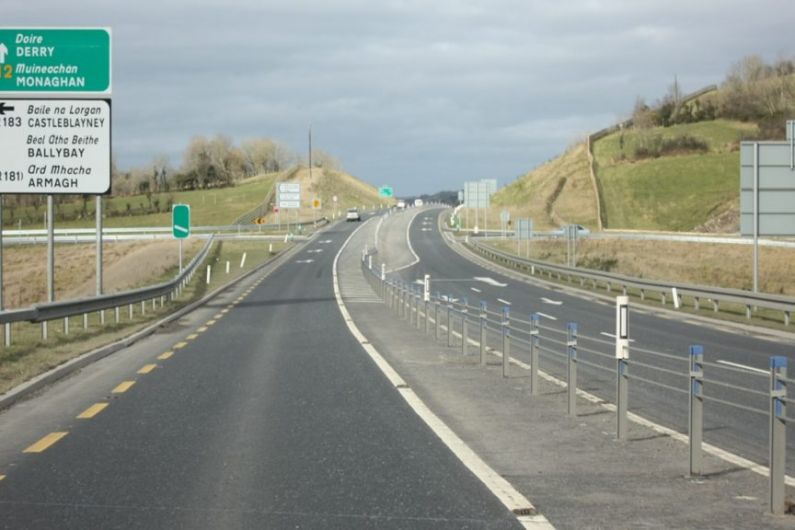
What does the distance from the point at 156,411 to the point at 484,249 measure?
6334cm

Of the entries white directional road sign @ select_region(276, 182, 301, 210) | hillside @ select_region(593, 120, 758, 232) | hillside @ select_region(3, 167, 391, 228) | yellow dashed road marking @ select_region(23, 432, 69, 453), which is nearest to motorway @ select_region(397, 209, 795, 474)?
yellow dashed road marking @ select_region(23, 432, 69, 453)

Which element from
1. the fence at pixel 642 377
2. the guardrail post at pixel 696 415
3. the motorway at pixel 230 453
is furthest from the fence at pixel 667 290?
the guardrail post at pixel 696 415

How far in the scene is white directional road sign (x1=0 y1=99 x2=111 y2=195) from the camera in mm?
23984

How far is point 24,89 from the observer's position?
2425 cm

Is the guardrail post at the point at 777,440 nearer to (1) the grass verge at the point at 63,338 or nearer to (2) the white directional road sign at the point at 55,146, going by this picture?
(1) the grass verge at the point at 63,338

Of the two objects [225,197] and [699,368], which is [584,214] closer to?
[225,197]

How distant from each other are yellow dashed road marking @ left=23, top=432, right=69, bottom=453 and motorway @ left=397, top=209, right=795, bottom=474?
18.2ft

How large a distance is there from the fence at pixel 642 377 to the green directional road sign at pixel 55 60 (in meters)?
9.55

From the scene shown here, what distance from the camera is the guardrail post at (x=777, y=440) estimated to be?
7.05m

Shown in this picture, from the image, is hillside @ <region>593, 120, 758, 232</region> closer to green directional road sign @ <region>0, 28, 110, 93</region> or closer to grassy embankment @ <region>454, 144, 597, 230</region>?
grassy embankment @ <region>454, 144, 597, 230</region>

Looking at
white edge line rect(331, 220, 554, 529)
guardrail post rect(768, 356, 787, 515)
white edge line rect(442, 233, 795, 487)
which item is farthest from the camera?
white edge line rect(442, 233, 795, 487)

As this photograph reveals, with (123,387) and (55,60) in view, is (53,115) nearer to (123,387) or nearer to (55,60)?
(55,60)

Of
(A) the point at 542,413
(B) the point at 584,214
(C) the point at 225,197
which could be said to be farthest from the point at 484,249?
(C) the point at 225,197

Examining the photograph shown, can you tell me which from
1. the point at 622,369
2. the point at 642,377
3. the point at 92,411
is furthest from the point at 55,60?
the point at 622,369
